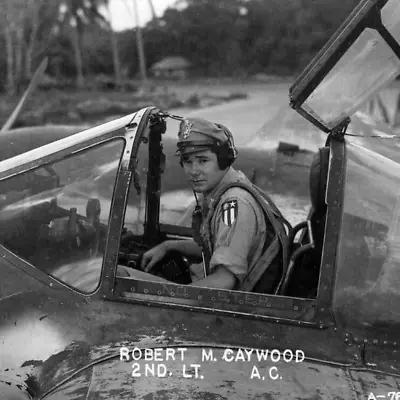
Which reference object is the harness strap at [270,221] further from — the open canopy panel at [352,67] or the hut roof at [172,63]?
the hut roof at [172,63]

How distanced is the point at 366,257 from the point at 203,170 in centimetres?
87

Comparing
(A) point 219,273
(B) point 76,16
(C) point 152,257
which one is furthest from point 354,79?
(B) point 76,16

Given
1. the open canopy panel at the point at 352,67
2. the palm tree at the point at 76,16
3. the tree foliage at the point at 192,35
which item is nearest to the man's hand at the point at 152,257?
the open canopy panel at the point at 352,67

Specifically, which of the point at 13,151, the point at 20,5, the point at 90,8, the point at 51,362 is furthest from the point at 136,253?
the point at 90,8

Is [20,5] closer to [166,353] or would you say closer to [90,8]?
[90,8]

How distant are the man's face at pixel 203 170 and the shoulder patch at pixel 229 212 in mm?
218

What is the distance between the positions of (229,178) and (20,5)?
175 ft

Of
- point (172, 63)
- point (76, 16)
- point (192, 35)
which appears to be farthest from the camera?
point (192, 35)

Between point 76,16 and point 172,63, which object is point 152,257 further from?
point 172,63

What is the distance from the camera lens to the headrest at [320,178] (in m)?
2.99

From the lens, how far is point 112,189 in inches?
102

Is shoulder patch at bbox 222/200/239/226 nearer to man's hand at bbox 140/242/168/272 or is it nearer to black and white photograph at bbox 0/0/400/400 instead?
black and white photograph at bbox 0/0/400/400

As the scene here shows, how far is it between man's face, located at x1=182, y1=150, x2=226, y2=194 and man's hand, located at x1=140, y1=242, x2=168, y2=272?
690 mm

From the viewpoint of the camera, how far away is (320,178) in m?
3.03
